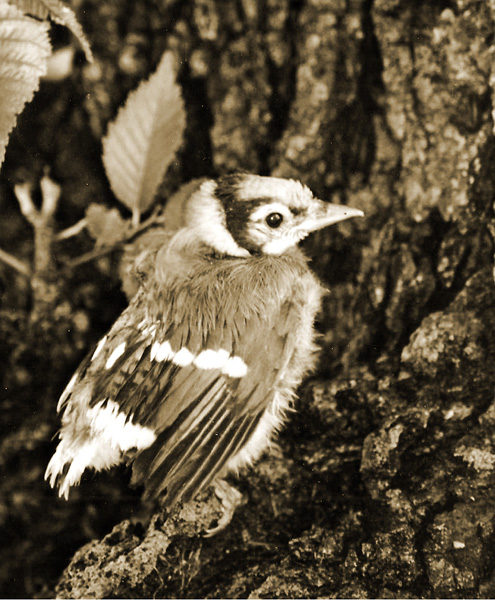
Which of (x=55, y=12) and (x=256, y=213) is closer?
(x=55, y=12)

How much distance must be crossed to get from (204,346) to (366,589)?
487 mm

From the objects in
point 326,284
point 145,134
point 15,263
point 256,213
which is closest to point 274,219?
point 256,213

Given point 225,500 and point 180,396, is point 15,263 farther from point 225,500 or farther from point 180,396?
point 225,500

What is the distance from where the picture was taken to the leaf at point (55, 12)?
91 centimetres

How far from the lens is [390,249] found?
3.69 feet

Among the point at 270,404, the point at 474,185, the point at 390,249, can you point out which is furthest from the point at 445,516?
the point at 474,185

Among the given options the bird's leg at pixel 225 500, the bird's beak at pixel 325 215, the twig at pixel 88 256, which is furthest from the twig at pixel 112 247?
the bird's leg at pixel 225 500

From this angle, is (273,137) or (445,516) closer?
(445,516)

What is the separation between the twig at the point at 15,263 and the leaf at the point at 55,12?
0.39 m

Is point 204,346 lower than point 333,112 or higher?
lower

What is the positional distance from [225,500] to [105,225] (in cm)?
56

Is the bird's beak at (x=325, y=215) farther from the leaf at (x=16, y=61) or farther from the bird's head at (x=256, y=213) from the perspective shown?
the leaf at (x=16, y=61)

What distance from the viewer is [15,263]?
1069mm

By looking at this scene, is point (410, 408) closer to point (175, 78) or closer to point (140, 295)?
point (140, 295)
